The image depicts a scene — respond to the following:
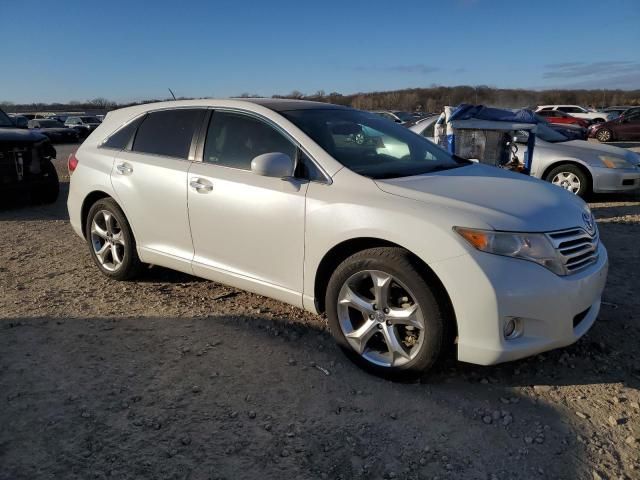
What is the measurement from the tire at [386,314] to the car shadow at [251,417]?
0.16 metres

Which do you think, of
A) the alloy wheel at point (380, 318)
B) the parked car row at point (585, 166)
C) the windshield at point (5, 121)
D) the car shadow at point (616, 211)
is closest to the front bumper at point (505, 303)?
the alloy wheel at point (380, 318)

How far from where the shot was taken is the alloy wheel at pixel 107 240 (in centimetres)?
470

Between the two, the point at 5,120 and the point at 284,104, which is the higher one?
the point at 284,104

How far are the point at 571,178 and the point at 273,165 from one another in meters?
6.91

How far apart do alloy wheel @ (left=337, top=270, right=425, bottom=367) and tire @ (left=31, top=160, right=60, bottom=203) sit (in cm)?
725

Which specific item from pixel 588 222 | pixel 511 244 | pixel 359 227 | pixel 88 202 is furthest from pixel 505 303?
pixel 88 202

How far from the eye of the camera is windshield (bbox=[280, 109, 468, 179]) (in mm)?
3504

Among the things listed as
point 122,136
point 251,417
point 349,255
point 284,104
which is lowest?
point 251,417

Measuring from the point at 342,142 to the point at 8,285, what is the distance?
11.1ft

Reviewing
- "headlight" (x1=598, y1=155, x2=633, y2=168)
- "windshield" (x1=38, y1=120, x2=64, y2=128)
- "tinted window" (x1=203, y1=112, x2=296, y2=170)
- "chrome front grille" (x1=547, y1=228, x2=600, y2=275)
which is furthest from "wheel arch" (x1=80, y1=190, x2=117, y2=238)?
"windshield" (x1=38, y1=120, x2=64, y2=128)

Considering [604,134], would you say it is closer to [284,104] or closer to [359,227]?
[284,104]

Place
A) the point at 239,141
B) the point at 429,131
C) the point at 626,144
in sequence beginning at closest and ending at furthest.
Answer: the point at 239,141, the point at 429,131, the point at 626,144

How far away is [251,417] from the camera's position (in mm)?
2770

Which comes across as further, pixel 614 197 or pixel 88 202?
pixel 614 197
